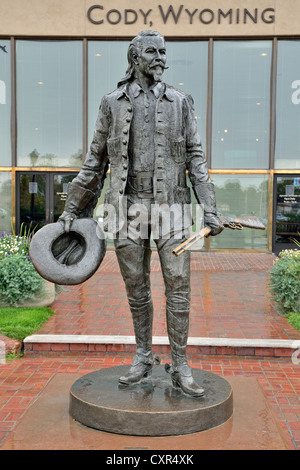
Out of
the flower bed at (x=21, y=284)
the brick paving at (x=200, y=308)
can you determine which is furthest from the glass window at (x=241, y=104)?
the flower bed at (x=21, y=284)

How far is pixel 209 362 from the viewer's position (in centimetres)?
532

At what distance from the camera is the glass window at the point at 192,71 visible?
14.5 meters

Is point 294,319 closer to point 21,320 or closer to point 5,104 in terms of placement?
point 21,320

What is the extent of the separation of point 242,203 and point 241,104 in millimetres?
2735

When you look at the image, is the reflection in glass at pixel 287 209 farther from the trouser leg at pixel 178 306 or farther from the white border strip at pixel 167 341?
the trouser leg at pixel 178 306

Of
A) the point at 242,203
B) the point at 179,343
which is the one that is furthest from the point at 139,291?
the point at 242,203

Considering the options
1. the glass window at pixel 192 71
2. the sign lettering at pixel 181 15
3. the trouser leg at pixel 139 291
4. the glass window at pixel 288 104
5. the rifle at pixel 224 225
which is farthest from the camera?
the glass window at pixel 192 71

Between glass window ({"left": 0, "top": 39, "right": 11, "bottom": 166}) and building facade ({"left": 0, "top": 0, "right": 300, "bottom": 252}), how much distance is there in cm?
3

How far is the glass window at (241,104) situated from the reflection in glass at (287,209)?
2.52ft

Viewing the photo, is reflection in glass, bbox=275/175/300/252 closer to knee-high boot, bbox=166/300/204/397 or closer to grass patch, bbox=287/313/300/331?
grass patch, bbox=287/313/300/331

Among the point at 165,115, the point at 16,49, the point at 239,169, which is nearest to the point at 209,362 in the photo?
the point at 165,115

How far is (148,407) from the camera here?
10.6 ft
